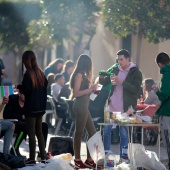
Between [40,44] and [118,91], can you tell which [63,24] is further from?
[118,91]

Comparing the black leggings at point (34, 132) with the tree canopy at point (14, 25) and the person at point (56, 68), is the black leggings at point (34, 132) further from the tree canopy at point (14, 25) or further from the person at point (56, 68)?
the tree canopy at point (14, 25)

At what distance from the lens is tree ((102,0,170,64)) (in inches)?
882

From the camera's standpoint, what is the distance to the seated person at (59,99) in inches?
743

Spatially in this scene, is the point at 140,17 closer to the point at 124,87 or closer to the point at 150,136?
the point at 150,136

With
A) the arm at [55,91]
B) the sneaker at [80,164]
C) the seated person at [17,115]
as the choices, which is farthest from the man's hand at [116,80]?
the arm at [55,91]

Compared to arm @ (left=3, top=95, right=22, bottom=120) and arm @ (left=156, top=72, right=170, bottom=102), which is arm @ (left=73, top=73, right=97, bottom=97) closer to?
arm @ (left=156, top=72, right=170, bottom=102)

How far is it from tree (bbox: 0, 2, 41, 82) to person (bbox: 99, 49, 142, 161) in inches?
1380

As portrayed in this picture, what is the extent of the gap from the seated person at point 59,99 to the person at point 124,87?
5461 mm

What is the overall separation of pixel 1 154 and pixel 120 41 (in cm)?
→ 2306

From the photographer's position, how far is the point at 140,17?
914 inches

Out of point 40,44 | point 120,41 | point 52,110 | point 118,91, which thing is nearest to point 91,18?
point 120,41

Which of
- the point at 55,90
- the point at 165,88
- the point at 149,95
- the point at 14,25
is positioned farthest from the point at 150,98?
the point at 14,25

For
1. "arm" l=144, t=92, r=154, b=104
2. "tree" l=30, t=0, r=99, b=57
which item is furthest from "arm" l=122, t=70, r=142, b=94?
"tree" l=30, t=0, r=99, b=57

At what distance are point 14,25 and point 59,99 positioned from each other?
102ft
